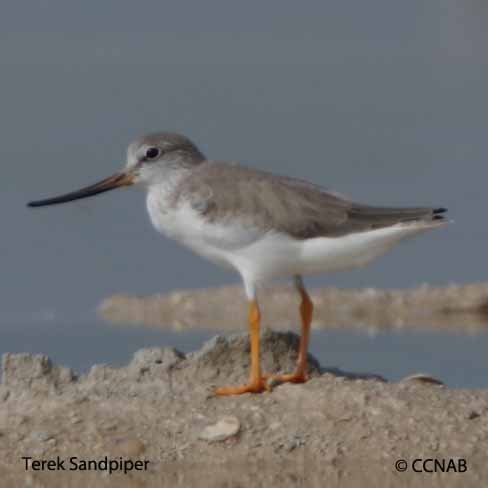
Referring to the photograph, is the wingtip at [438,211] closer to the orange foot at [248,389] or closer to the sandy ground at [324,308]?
the orange foot at [248,389]

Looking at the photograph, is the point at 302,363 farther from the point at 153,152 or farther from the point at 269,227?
the point at 153,152

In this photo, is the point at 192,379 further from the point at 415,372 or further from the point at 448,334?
the point at 448,334

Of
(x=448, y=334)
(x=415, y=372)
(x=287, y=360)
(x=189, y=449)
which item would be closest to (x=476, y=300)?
(x=448, y=334)

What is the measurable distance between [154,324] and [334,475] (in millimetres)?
8878

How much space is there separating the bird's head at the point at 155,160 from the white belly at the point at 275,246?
0.57 meters

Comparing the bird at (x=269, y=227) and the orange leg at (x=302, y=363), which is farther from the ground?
the bird at (x=269, y=227)

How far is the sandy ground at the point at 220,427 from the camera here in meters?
13.8

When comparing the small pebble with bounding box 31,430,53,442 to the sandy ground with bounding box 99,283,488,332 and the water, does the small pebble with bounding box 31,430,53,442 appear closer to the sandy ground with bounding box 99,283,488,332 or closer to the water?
the water

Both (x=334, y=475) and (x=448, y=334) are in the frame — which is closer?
(x=334, y=475)

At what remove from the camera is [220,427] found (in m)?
14.2

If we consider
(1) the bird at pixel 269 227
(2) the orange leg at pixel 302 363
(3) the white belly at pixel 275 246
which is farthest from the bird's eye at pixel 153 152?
(2) the orange leg at pixel 302 363

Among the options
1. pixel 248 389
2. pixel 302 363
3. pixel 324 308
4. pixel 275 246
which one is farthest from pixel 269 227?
pixel 324 308

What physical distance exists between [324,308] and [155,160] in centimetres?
888

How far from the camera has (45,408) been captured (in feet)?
48.0
